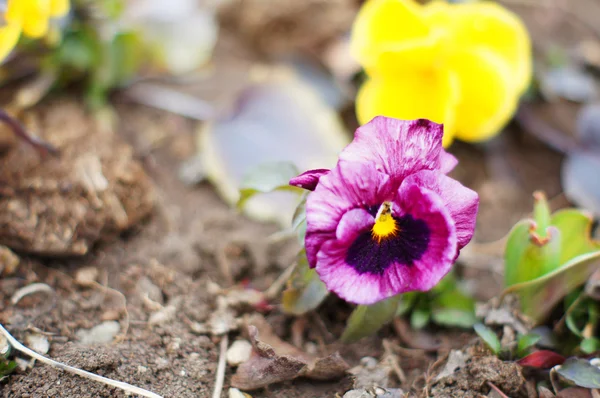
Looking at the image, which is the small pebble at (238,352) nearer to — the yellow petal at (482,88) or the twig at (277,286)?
the twig at (277,286)

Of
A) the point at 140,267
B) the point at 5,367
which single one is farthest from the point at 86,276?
the point at 5,367

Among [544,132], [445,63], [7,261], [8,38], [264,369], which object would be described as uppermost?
[8,38]

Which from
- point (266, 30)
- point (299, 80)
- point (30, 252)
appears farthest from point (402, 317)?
point (266, 30)

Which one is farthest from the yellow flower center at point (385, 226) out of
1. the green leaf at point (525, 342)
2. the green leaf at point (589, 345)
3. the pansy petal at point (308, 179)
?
the green leaf at point (589, 345)

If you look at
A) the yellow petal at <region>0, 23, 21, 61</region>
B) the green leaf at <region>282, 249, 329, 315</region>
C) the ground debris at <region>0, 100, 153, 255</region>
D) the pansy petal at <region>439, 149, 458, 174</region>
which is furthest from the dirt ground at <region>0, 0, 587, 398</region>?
the pansy petal at <region>439, 149, 458, 174</region>

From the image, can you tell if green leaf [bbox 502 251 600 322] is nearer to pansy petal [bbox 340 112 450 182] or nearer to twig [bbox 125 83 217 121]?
pansy petal [bbox 340 112 450 182]

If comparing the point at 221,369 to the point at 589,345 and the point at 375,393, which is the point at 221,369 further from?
the point at 589,345
